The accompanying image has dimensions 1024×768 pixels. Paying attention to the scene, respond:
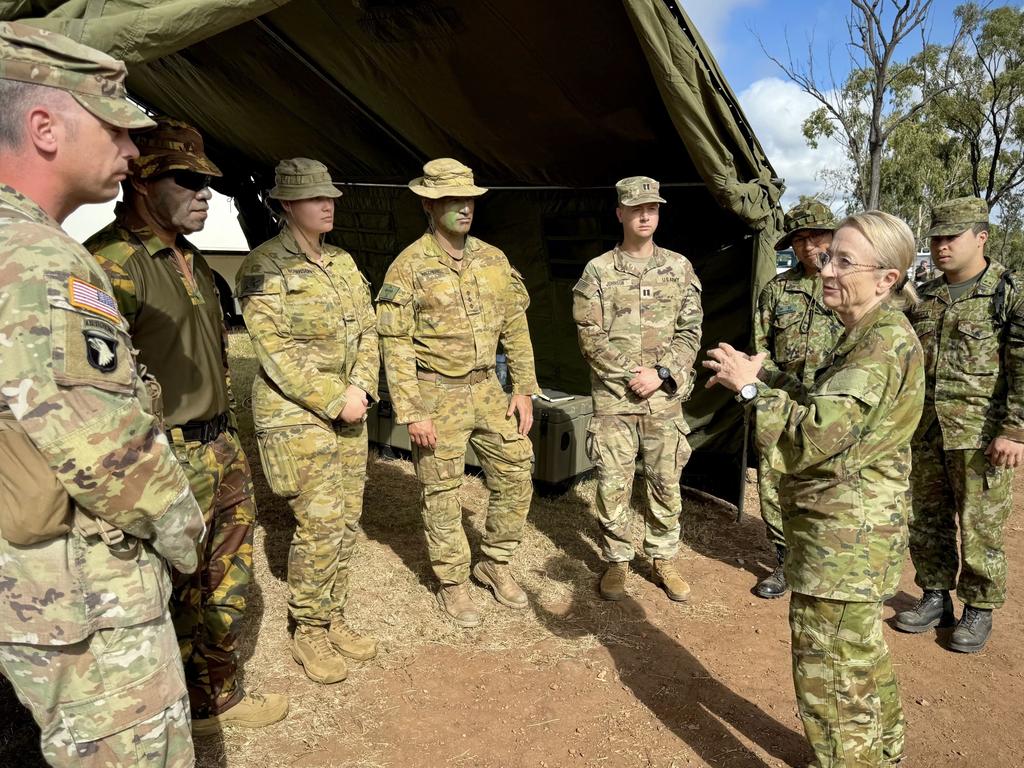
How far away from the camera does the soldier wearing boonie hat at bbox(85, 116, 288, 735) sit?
7.59ft

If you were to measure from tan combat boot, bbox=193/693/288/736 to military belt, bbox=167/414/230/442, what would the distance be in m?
1.09

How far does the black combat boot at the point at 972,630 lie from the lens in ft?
11.1

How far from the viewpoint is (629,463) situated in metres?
3.81

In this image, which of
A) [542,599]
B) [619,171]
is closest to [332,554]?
[542,599]

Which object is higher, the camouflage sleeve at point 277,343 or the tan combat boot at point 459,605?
the camouflage sleeve at point 277,343

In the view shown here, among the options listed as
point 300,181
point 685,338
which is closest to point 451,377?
point 300,181

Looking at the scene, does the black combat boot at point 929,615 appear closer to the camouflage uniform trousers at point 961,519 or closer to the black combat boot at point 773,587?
the camouflage uniform trousers at point 961,519

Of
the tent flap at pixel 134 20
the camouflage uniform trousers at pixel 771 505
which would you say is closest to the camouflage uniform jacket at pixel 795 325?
the camouflage uniform trousers at pixel 771 505

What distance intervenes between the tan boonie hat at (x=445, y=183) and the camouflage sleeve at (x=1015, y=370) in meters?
2.48

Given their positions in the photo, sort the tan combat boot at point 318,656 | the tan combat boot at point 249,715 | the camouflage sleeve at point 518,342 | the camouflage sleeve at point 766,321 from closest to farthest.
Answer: the tan combat boot at point 249,715 → the tan combat boot at point 318,656 → the camouflage sleeve at point 518,342 → the camouflage sleeve at point 766,321

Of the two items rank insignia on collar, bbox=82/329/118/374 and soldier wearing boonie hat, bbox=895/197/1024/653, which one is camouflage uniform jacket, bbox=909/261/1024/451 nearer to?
soldier wearing boonie hat, bbox=895/197/1024/653

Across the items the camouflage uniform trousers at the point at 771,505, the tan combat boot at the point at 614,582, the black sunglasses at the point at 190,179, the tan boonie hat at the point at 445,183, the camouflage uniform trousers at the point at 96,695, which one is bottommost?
the tan combat boot at the point at 614,582

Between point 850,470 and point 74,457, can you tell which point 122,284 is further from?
point 850,470

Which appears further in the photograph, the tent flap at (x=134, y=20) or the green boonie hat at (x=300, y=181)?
the green boonie hat at (x=300, y=181)
